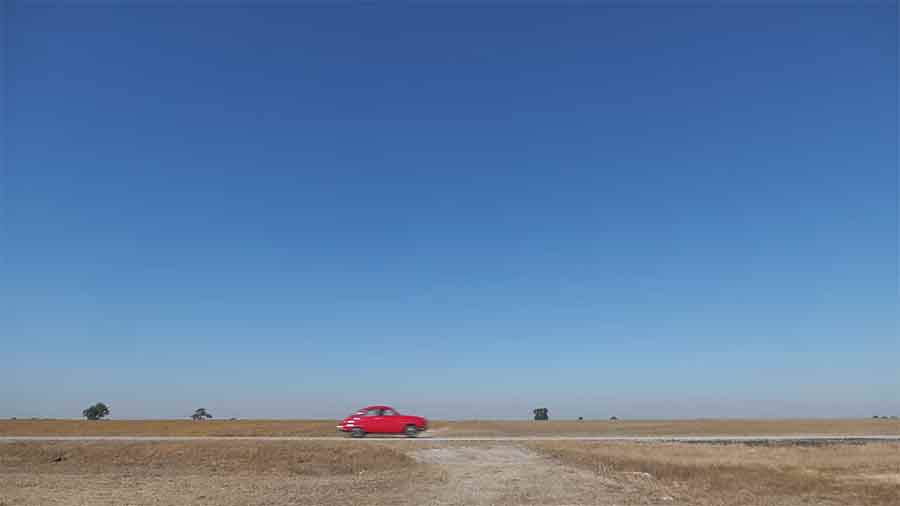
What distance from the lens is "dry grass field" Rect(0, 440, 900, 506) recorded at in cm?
1900

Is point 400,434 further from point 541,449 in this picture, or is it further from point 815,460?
point 815,460

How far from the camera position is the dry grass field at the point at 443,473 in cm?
1900

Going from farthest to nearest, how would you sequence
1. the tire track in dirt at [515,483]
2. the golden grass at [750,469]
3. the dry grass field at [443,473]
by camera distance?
the golden grass at [750,469] < the dry grass field at [443,473] < the tire track in dirt at [515,483]

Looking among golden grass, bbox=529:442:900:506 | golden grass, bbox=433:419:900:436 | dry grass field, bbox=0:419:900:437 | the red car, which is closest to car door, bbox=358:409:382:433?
the red car

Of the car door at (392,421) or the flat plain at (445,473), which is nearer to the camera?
the flat plain at (445,473)

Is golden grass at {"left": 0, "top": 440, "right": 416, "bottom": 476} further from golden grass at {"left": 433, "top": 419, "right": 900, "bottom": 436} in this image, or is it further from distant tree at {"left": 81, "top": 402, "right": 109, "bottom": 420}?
distant tree at {"left": 81, "top": 402, "right": 109, "bottom": 420}

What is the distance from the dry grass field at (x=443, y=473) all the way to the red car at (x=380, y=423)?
20.8 ft

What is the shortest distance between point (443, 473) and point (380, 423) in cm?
1759

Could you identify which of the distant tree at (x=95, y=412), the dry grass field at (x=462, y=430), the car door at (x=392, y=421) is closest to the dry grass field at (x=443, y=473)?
the car door at (x=392, y=421)

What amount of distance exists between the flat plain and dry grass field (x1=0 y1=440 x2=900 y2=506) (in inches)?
2.1

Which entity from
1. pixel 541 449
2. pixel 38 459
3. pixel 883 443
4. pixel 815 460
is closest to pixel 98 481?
pixel 38 459

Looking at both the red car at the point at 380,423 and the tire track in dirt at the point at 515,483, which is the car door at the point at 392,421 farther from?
the tire track in dirt at the point at 515,483

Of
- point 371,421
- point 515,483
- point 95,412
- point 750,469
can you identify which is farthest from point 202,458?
point 95,412

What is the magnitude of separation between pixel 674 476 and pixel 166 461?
71.8 feet
